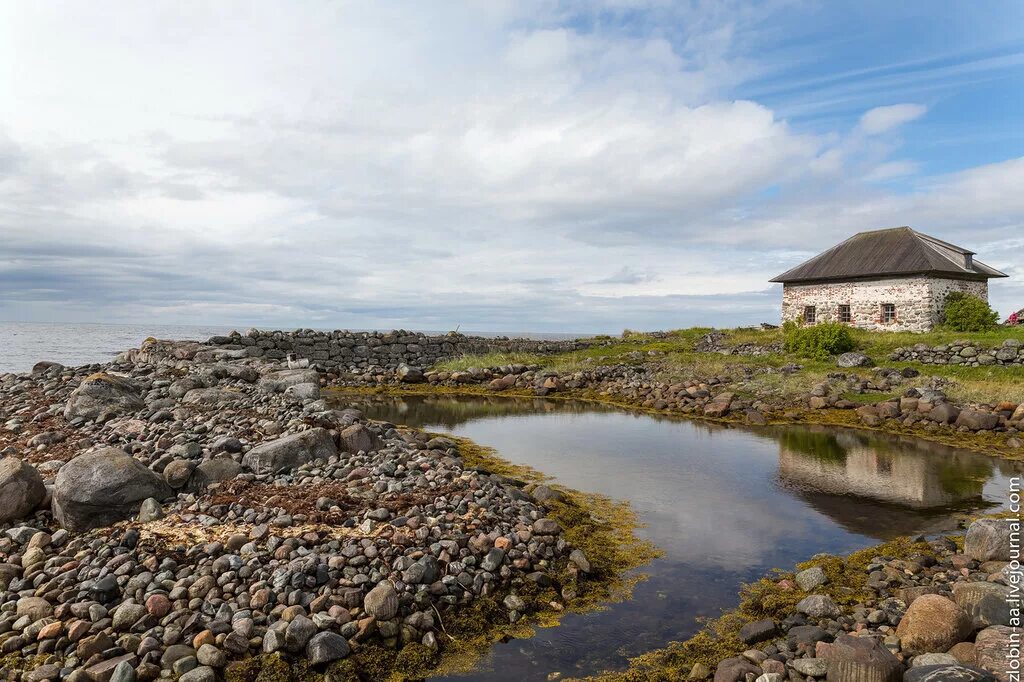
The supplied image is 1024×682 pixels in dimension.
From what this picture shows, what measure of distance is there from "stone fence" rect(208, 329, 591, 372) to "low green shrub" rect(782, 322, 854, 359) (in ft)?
48.4

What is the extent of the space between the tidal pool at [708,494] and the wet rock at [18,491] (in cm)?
672

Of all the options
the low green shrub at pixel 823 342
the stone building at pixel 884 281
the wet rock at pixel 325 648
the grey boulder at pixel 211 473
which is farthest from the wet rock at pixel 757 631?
the stone building at pixel 884 281

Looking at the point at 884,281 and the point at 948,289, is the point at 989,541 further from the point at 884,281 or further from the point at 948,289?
the point at 948,289

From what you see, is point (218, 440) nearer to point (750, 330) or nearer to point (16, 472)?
point (16, 472)

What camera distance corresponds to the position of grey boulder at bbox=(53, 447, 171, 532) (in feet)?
26.0

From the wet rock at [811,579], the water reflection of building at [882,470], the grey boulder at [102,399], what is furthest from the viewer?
the grey boulder at [102,399]

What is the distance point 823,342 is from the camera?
94.3ft

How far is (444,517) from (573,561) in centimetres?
191

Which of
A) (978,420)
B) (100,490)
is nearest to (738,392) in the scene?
(978,420)

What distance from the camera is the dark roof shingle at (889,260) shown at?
33906 mm

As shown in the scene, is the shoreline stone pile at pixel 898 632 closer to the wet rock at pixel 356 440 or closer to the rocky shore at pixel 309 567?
the rocky shore at pixel 309 567

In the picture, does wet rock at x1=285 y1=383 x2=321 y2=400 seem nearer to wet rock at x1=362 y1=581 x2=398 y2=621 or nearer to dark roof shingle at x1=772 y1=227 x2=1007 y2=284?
wet rock at x1=362 y1=581 x2=398 y2=621

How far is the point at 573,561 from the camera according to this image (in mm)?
8156

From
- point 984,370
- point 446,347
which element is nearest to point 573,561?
point 984,370
